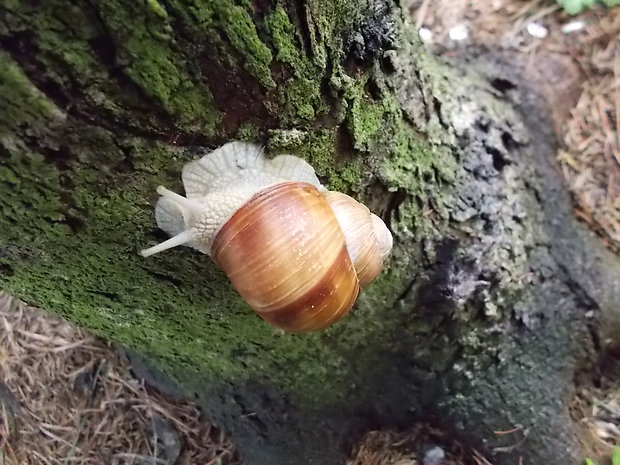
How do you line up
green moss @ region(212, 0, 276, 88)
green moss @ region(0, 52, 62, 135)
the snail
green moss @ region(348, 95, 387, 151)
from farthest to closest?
green moss @ region(348, 95, 387, 151)
the snail
green moss @ region(212, 0, 276, 88)
green moss @ region(0, 52, 62, 135)

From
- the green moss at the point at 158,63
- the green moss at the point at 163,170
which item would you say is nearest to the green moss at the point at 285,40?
the green moss at the point at 163,170

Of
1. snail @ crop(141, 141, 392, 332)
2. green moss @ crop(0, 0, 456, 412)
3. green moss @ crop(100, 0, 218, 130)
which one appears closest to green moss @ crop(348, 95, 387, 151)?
green moss @ crop(0, 0, 456, 412)

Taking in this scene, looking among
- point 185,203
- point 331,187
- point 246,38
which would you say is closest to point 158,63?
point 246,38

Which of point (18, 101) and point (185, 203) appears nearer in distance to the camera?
point (18, 101)

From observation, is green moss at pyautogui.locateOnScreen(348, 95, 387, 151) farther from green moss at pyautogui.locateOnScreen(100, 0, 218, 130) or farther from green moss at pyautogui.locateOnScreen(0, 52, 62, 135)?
green moss at pyautogui.locateOnScreen(0, 52, 62, 135)

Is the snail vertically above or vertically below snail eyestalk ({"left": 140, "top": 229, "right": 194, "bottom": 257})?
above

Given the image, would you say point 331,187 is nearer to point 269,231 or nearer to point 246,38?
point 269,231

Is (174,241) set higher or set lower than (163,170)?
lower

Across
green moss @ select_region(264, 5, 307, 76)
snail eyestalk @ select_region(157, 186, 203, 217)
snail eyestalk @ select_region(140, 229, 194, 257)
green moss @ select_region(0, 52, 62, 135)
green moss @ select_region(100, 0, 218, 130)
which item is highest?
green moss @ select_region(264, 5, 307, 76)
